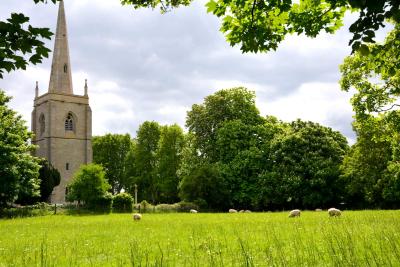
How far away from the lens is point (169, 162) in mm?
69938

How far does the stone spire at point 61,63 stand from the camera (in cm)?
7244

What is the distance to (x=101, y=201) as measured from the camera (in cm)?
4388

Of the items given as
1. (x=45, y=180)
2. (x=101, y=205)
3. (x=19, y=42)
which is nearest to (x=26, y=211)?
(x=101, y=205)

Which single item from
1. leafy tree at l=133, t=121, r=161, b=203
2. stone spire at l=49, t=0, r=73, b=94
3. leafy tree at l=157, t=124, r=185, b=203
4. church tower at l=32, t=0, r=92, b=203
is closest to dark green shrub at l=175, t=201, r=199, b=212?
leafy tree at l=157, t=124, r=185, b=203

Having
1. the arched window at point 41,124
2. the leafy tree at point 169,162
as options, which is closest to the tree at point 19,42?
the leafy tree at point 169,162

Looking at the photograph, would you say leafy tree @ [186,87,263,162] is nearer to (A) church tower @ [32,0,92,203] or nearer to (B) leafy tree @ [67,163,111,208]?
(B) leafy tree @ [67,163,111,208]

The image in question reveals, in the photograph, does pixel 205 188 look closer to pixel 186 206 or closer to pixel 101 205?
pixel 186 206

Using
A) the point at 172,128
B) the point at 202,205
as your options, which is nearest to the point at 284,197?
the point at 202,205

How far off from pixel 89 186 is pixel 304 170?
22.7m

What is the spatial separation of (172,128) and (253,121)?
2113 cm

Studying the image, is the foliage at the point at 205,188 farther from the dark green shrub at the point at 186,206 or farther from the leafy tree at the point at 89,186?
the leafy tree at the point at 89,186

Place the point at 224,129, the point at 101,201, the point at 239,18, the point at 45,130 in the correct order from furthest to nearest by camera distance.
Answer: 1. the point at 45,130
2. the point at 224,129
3. the point at 101,201
4. the point at 239,18

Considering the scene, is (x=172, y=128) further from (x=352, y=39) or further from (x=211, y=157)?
(x=352, y=39)

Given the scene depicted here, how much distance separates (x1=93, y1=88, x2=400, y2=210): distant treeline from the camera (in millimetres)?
42000
